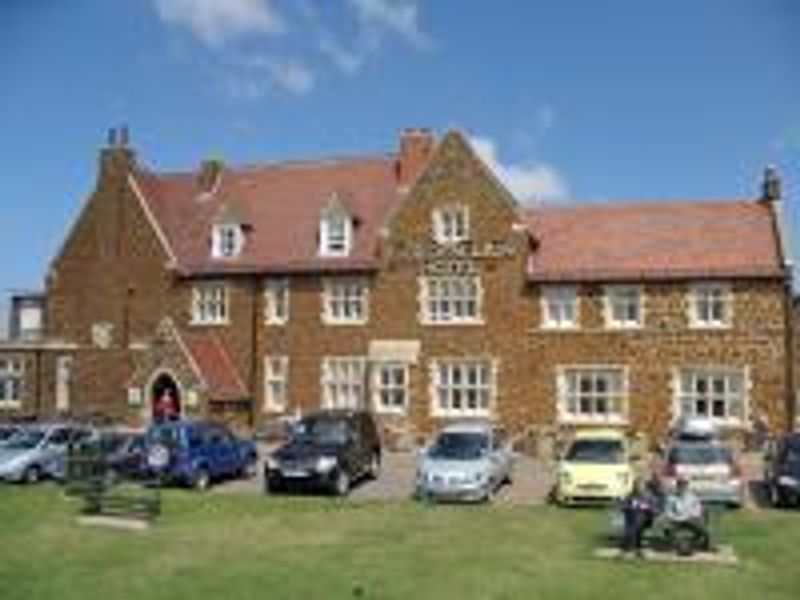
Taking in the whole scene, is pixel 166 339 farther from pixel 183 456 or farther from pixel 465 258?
pixel 183 456

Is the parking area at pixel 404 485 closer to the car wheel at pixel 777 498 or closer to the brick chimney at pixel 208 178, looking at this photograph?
the car wheel at pixel 777 498

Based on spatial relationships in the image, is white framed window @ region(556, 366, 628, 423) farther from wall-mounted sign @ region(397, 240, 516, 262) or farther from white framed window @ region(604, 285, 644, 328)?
wall-mounted sign @ region(397, 240, 516, 262)

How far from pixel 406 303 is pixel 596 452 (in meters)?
17.0

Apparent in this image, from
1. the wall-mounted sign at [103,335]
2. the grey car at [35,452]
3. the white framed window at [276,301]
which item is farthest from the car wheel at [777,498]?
the wall-mounted sign at [103,335]

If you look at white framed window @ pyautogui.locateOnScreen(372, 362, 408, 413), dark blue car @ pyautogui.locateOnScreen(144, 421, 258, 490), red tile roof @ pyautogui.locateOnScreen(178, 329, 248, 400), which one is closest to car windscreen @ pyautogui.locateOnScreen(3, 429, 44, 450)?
→ dark blue car @ pyautogui.locateOnScreen(144, 421, 258, 490)

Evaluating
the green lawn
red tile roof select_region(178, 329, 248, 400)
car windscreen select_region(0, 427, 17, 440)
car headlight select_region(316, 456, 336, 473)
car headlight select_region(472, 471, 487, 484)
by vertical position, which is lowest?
the green lawn

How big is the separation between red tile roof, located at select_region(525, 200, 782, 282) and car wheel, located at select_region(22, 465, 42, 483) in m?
18.3

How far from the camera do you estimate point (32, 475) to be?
38.3 meters

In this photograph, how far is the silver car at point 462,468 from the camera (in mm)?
33281

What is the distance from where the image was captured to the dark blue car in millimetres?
36094

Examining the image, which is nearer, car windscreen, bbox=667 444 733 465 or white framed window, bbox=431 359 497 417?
car windscreen, bbox=667 444 733 465

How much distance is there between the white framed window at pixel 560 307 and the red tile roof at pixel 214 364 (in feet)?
40.8

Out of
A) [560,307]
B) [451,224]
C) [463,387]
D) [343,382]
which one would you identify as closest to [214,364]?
[343,382]

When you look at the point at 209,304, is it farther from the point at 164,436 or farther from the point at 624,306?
the point at 164,436
